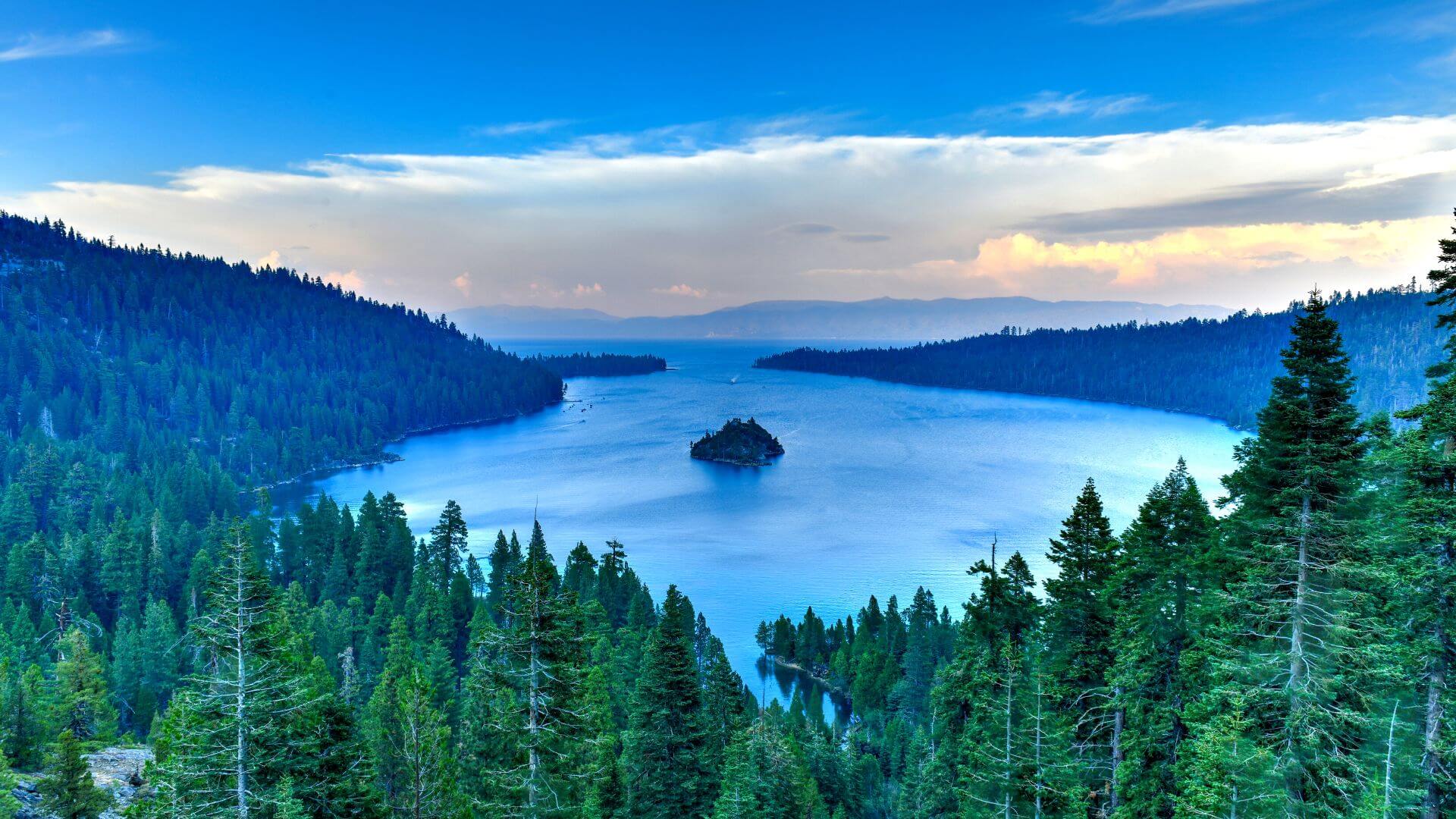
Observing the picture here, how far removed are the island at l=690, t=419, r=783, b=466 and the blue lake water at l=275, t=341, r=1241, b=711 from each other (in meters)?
3.18

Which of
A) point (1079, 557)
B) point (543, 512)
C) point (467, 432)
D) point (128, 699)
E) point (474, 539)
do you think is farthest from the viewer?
point (467, 432)

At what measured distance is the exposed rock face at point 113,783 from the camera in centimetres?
2002

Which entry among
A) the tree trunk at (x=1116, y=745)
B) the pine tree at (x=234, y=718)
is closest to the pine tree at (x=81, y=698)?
the pine tree at (x=234, y=718)

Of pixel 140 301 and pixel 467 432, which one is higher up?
pixel 140 301

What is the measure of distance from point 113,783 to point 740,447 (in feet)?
372

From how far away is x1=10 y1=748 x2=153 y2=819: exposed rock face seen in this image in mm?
20016

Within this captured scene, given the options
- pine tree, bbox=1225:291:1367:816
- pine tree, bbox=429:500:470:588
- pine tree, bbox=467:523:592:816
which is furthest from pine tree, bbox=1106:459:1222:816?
pine tree, bbox=429:500:470:588

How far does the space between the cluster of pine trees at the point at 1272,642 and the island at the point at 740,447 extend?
373 ft

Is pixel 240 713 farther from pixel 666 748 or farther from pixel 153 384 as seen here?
pixel 153 384

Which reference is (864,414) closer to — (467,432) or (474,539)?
(467,432)

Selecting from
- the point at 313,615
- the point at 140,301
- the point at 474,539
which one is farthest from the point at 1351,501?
the point at 140,301

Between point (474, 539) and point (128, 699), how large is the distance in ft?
139

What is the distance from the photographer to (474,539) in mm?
81750

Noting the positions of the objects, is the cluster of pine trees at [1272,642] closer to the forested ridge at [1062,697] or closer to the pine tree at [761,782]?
the forested ridge at [1062,697]
